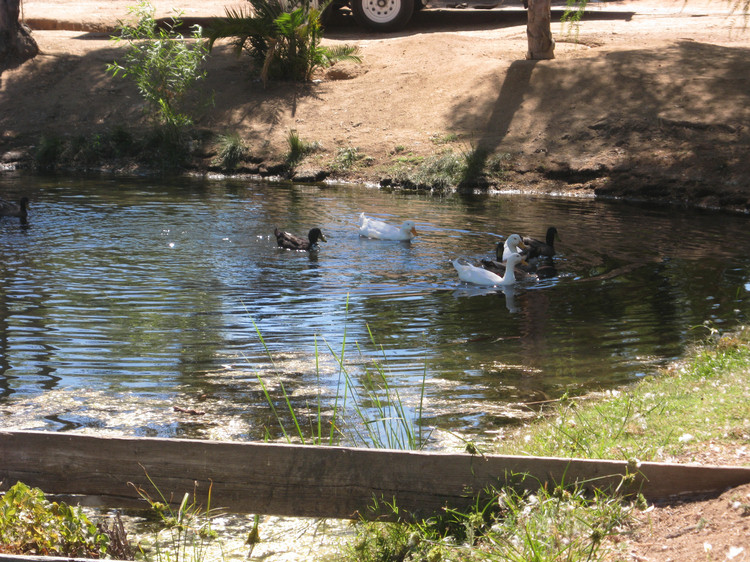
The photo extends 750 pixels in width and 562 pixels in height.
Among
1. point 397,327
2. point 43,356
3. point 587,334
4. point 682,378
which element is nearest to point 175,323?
point 43,356

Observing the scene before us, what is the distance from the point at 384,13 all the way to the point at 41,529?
81.6ft

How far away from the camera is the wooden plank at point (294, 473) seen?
13.8 ft

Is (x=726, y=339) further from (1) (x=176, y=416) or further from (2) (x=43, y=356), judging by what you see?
(2) (x=43, y=356)

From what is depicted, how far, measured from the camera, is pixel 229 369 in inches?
298

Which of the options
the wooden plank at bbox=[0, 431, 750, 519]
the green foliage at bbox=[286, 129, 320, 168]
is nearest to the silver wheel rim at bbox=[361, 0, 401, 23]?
the green foliage at bbox=[286, 129, 320, 168]

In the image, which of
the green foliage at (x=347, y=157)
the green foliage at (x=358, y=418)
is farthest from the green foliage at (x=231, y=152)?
the green foliage at (x=358, y=418)

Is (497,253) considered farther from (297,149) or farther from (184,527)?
Answer: (297,149)

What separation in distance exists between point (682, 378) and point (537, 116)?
1431cm

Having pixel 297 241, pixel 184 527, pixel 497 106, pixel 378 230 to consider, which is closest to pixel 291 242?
pixel 297 241

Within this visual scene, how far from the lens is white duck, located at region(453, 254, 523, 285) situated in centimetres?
1092

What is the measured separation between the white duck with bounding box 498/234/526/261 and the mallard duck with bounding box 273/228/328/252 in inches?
111

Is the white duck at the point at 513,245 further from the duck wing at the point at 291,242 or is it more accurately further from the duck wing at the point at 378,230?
the duck wing at the point at 291,242

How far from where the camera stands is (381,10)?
88.1ft

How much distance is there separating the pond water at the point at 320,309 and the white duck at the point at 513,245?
0.49 metres
